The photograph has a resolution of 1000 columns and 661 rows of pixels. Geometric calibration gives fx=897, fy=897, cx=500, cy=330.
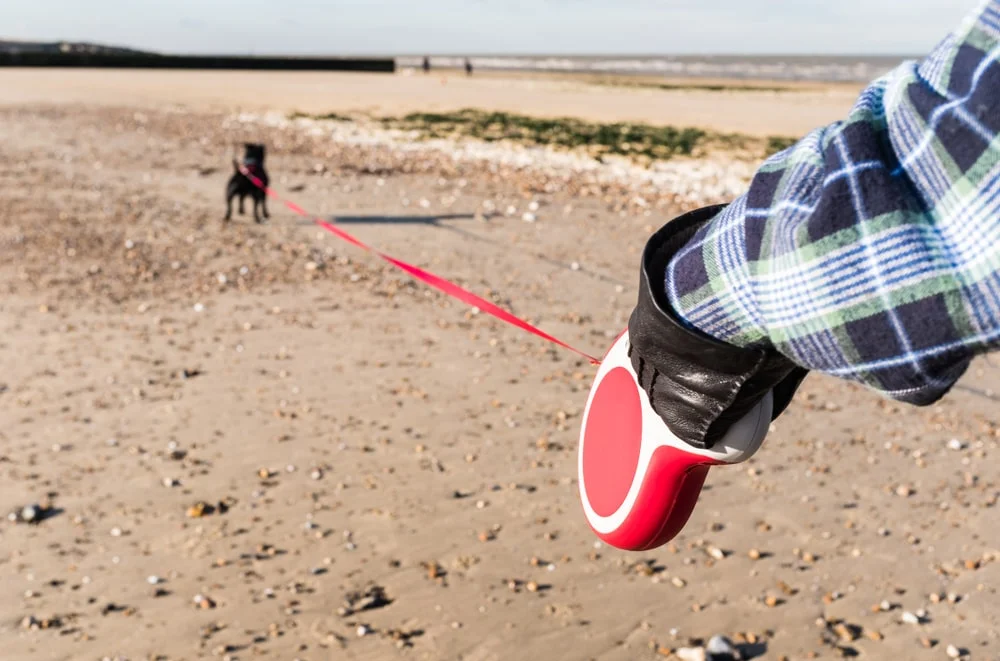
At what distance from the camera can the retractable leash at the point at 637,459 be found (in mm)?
1542

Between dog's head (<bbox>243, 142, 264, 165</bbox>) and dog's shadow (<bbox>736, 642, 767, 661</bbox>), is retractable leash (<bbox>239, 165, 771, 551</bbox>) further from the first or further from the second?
dog's head (<bbox>243, 142, 264, 165</bbox>)

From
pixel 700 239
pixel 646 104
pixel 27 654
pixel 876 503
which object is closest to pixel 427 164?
pixel 876 503

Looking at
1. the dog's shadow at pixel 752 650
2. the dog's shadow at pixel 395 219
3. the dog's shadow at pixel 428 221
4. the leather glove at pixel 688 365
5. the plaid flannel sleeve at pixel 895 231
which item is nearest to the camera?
the plaid flannel sleeve at pixel 895 231

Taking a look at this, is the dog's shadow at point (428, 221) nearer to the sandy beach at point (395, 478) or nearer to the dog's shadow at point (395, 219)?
the dog's shadow at point (395, 219)

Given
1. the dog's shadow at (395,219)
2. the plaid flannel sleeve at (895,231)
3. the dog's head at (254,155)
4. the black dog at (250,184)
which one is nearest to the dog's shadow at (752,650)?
the plaid flannel sleeve at (895,231)

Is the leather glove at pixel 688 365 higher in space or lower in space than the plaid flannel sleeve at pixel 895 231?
lower

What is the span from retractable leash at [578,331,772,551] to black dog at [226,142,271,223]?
843cm

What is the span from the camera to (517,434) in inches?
204

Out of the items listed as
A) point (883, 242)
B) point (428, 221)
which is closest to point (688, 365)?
point (883, 242)

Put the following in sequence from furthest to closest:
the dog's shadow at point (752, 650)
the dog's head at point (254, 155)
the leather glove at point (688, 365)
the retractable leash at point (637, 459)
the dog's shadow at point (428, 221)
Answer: the dog's head at point (254, 155) → the dog's shadow at point (428, 221) → the dog's shadow at point (752, 650) → the retractable leash at point (637, 459) → the leather glove at point (688, 365)

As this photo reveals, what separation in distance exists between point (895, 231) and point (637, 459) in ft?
2.75

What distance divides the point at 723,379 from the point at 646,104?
27.5 m

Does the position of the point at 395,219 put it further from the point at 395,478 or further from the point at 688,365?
the point at 688,365

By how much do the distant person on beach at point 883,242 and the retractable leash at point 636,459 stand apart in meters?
0.33
